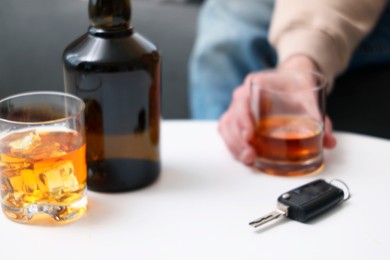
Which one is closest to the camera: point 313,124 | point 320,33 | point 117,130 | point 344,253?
point 344,253

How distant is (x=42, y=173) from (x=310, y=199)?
0.28 meters

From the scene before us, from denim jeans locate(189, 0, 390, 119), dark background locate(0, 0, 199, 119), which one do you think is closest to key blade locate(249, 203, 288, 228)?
denim jeans locate(189, 0, 390, 119)

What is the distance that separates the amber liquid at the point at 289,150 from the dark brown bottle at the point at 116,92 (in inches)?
5.4

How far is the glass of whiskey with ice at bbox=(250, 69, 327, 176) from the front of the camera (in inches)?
32.2

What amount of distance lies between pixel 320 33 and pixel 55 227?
61cm

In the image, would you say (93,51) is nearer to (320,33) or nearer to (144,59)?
(144,59)

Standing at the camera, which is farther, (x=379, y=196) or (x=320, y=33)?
(x=320, y=33)

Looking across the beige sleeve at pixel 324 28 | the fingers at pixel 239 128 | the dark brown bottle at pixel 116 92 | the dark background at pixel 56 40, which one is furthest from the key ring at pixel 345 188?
the dark background at pixel 56 40

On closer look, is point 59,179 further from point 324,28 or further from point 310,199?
point 324,28

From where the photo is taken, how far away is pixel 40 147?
693 mm

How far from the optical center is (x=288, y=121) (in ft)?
2.86

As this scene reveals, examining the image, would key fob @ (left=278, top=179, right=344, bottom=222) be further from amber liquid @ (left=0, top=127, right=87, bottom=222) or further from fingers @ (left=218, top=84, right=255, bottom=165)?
amber liquid @ (left=0, top=127, right=87, bottom=222)

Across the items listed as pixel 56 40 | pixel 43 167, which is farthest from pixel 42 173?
pixel 56 40

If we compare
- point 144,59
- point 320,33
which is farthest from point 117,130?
point 320,33
